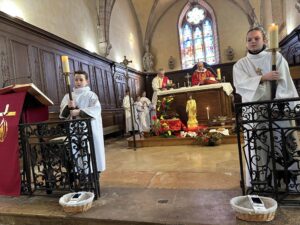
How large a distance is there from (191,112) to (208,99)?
2.14 ft

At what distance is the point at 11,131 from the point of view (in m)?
2.98

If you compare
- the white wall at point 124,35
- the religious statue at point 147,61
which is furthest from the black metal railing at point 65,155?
the religious statue at point 147,61

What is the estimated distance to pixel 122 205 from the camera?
8.36ft

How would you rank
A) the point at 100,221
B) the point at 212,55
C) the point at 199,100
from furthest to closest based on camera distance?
the point at 212,55 → the point at 199,100 → the point at 100,221

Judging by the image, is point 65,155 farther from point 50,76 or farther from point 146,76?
point 146,76

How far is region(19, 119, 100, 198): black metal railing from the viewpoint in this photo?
275 centimetres

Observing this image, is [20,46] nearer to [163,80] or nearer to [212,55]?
[163,80]

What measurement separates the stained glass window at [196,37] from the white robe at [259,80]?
12859 millimetres

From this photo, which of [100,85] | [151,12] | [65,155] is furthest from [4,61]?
[151,12]

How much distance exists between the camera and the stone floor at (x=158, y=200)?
7.09 feet

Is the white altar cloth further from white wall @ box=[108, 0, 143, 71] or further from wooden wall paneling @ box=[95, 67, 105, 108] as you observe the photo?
white wall @ box=[108, 0, 143, 71]

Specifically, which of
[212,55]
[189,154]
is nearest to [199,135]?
[189,154]

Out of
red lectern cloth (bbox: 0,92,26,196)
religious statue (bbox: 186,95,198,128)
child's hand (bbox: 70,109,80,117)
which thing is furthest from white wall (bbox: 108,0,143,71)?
child's hand (bbox: 70,109,80,117)

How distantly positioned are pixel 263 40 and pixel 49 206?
103 inches
